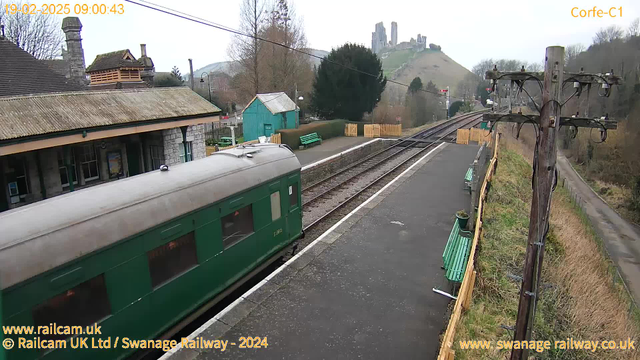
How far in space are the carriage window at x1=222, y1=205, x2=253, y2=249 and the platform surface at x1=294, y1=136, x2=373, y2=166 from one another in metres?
12.7

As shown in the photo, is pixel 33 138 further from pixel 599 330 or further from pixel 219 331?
pixel 599 330

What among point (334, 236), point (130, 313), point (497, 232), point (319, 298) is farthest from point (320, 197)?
point (130, 313)

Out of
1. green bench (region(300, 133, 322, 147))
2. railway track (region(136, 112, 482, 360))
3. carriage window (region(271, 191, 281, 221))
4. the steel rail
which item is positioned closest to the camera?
railway track (region(136, 112, 482, 360))

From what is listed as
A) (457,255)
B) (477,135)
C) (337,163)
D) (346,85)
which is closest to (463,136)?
(477,135)

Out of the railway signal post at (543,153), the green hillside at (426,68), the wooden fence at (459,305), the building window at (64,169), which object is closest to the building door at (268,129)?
the building window at (64,169)

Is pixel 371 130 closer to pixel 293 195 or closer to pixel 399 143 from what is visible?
pixel 399 143

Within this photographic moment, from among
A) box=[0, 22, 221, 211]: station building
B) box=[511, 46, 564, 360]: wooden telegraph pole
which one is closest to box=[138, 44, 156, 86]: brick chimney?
box=[0, 22, 221, 211]: station building

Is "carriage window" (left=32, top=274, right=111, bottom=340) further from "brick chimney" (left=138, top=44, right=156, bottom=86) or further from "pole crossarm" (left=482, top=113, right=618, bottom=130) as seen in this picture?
"brick chimney" (left=138, top=44, right=156, bottom=86)

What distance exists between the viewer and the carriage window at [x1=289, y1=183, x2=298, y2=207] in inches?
376

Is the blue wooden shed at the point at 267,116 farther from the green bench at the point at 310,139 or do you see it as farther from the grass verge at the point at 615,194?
the grass verge at the point at 615,194

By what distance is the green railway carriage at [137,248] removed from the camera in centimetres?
438

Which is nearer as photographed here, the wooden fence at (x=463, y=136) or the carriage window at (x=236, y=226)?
the carriage window at (x=236, y=226)

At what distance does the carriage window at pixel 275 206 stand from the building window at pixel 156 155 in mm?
8704

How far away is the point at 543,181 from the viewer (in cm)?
446
